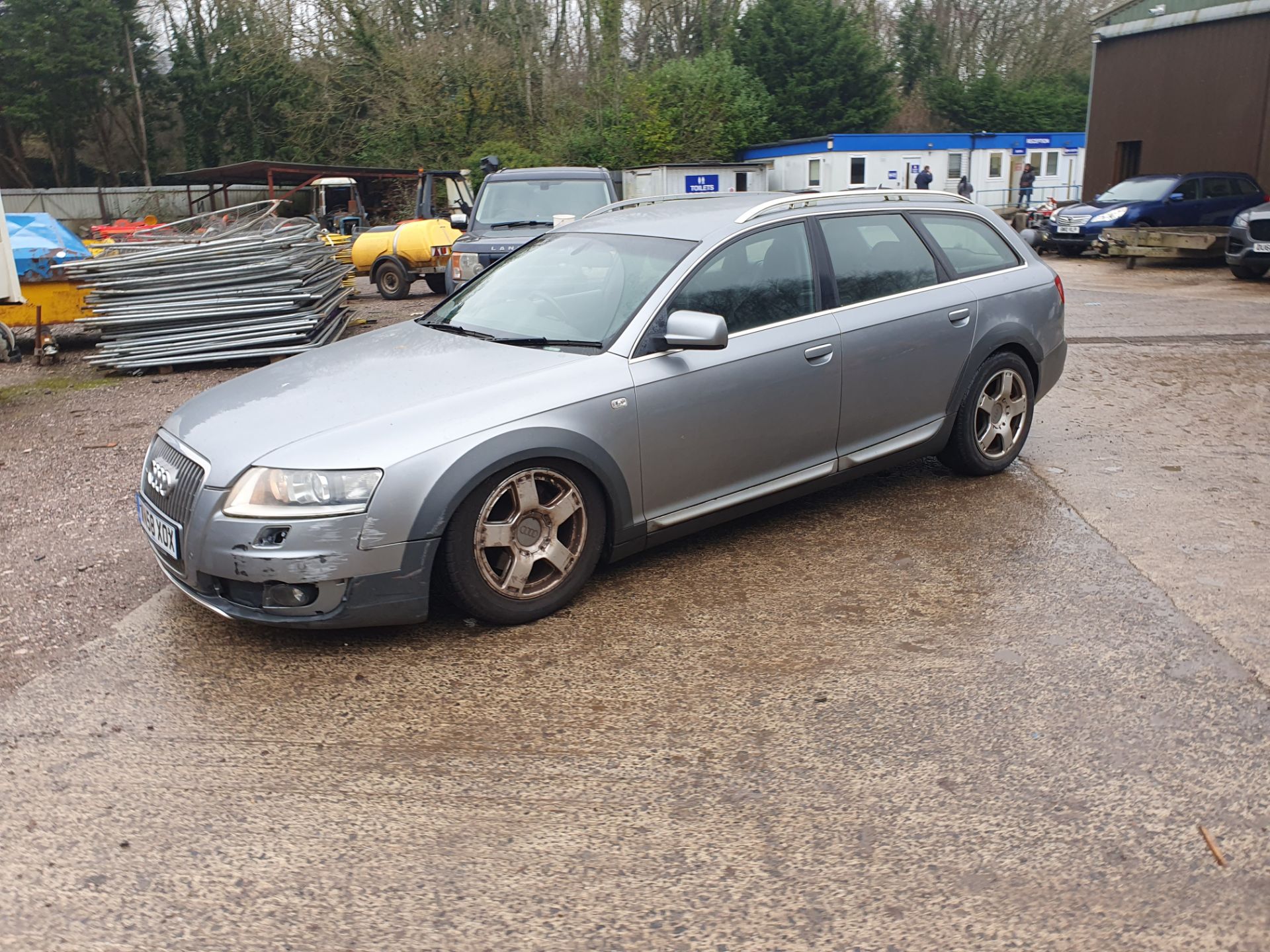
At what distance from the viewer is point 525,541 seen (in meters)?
4.40

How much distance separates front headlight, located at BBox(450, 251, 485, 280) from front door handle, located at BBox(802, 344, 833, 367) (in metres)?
8.55

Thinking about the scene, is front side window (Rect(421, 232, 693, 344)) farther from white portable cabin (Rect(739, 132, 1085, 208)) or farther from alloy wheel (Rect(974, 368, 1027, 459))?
white portable cabin (Rect(739, 132, 1085, 208))

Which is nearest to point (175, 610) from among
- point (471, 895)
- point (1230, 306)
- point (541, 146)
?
point (471, 895)

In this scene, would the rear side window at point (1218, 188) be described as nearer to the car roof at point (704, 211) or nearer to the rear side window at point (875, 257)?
the car roof at point (704, 211)

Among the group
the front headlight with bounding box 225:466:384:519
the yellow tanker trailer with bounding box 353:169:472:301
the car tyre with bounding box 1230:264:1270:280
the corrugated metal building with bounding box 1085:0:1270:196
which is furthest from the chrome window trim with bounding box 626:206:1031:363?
the corrugated metal building with bounding box 1085:0:1270:196

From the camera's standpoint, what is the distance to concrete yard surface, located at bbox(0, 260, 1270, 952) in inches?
108

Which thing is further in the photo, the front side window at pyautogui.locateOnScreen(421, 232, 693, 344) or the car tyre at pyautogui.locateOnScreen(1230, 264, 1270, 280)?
the car tyre at pyautogui.locateOnScreen(1230, 264, 1270, 280)

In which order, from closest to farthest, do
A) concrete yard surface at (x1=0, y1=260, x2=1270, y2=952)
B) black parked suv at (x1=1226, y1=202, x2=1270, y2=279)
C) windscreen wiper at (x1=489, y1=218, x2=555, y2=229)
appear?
concrete yard surface at (x1=0, y1=260, x2=1270, y2=952), windscreen wiper at (x1=489, y1=218, x2=555, y2=229), black parked suv at (x1=1226, y1=202, x2=1270, y2=279)

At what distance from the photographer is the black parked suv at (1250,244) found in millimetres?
17062

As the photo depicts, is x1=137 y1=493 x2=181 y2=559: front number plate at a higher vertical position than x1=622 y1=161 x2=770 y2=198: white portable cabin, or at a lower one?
higher

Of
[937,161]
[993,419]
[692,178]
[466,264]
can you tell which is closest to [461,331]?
[993,419]

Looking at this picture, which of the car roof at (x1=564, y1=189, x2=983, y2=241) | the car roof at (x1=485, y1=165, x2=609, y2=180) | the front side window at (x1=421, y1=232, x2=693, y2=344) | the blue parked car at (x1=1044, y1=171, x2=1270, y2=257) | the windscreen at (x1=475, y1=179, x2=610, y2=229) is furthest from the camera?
the blue parked car at (x1=1044, y1=171, x2=1270, y2=257)

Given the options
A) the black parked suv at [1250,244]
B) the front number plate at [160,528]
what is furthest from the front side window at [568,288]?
the black parked suv at [1250,244]

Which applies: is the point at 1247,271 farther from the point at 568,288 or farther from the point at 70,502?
the point at 70,502
